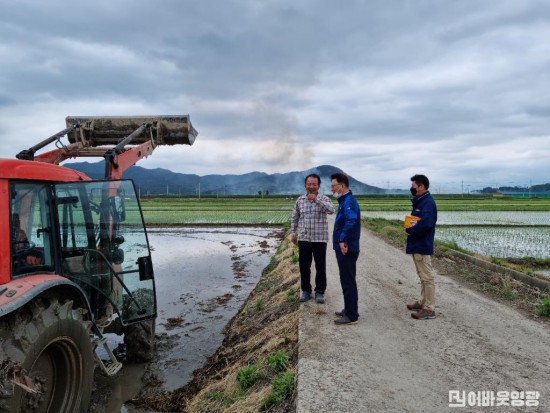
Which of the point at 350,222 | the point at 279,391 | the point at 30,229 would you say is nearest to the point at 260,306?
the point at 350,222

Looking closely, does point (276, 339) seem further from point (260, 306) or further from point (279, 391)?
point (260, 306)

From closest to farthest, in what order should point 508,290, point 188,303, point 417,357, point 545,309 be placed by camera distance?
1. point 417,357
2. point 545,309
3. point 508,290
4. point 188,303

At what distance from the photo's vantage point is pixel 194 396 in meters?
5.14

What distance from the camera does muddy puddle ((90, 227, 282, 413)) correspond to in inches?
223

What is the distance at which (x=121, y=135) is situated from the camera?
710 cm

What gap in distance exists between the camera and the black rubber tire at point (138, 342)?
242 inches

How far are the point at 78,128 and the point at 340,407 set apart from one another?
5.69 meters

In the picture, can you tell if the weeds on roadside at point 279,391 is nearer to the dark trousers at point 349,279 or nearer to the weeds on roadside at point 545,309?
the dark trousers at point 349,279

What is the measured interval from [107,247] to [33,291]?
5.44ft

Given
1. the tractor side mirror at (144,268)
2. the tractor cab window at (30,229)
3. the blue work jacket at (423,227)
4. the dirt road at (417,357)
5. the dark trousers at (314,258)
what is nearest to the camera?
the tractor cab window at (30,229)

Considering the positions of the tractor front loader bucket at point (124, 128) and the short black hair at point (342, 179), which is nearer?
the short black hair at point (342, 179)

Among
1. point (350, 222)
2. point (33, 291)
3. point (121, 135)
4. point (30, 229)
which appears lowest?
point (33, 291)

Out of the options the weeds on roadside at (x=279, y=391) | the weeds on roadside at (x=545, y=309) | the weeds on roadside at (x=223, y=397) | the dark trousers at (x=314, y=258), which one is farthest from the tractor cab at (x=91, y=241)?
the weeds on roadside at (x=545, y=309)

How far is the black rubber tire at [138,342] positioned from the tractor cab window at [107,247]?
110 centimetres
